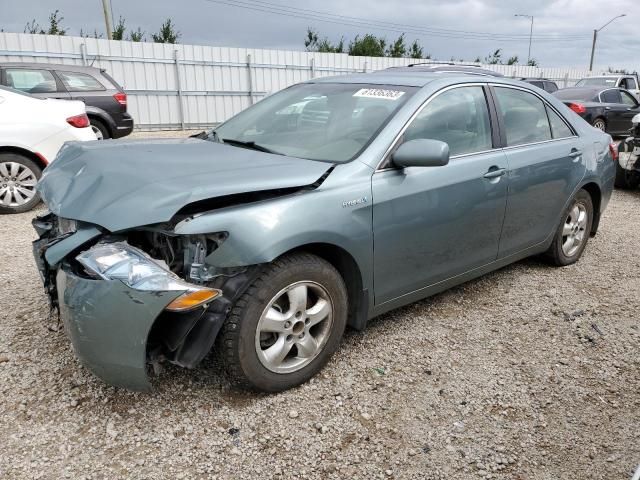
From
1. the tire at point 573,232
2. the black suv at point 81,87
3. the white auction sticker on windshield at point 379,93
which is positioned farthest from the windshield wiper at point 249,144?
the black suv at point 81,87

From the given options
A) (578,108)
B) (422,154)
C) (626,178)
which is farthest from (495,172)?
(578,108)

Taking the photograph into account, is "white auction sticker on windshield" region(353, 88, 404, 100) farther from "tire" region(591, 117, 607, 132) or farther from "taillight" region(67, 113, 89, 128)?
"tire" region(591, 117, 607, 132)

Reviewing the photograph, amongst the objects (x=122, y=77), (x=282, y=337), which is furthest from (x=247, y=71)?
(x=282, y=337)

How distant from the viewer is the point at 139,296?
214cm

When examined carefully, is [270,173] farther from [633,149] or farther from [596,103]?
[596,103]

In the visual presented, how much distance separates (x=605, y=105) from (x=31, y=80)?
43.5 ft

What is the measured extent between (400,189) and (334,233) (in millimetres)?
533

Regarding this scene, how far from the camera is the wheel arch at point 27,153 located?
18.9ft

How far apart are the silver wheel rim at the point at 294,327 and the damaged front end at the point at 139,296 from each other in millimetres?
247

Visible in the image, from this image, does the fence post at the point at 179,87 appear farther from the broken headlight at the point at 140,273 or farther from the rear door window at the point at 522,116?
the broken headlight at the point at 140,273

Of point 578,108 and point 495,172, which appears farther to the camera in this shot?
point 578,108

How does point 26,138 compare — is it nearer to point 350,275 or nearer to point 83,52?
point 350,275

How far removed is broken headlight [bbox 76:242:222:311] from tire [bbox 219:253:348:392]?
9.2 inches

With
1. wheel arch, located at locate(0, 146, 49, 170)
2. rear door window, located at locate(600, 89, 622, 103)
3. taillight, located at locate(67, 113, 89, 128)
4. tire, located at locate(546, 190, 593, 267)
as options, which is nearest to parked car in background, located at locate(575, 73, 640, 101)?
rear door window, located at locate(600, 89, 622, 103)
